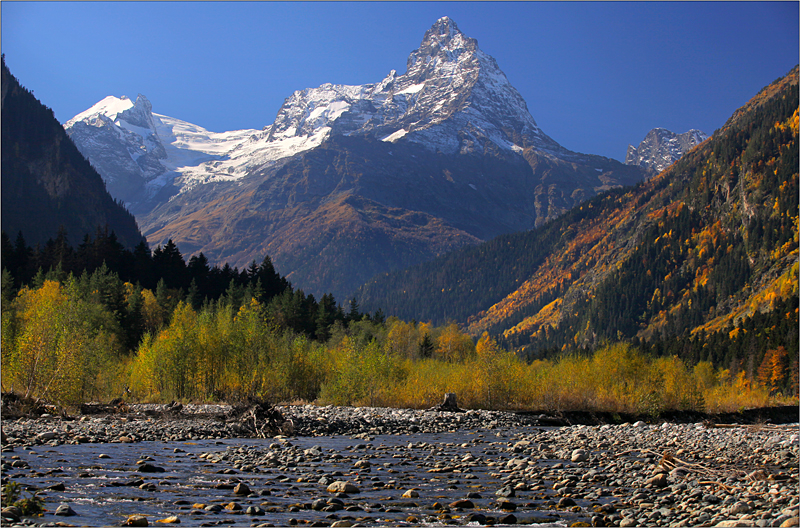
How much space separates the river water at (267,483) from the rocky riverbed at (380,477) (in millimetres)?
53

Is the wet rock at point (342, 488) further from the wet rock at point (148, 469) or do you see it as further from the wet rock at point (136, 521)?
the wet rock at point (148, 469)

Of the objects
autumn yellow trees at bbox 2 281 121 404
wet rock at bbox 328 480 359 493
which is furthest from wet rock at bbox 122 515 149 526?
autumn yellow trees at bbox 2 281 121 404

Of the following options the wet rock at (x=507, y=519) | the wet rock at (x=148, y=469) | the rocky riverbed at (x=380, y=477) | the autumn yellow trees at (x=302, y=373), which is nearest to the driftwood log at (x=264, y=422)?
the rocky riverbed at (x=380, y=477)

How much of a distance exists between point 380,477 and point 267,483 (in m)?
4.46

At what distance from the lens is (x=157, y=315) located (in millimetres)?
87188

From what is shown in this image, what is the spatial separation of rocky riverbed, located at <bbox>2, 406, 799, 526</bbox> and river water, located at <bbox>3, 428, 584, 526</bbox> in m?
0.05

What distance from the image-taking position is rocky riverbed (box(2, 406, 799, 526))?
1475cm

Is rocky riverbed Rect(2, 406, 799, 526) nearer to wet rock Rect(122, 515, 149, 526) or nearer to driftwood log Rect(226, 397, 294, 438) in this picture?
wet rock Rect(122, 515, 149, 526)

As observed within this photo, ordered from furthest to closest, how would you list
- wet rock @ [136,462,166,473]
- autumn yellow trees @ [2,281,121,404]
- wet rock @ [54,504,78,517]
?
autumn yellow trees @ [2,281,121,404] < wet rock @ [136,462,166,473] < wet rock @ [54,504,78,517]

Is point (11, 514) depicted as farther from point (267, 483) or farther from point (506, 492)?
point (506, 492)

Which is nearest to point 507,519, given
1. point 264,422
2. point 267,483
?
point 267,483

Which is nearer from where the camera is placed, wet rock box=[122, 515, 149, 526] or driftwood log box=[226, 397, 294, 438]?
wet rock box=[122, 515, 149, 526]

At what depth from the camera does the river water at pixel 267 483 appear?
580 inches

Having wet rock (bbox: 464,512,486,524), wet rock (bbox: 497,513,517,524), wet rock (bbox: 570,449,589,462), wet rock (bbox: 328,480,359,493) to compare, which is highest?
wet rock (bbox: 464,512,486,524)
